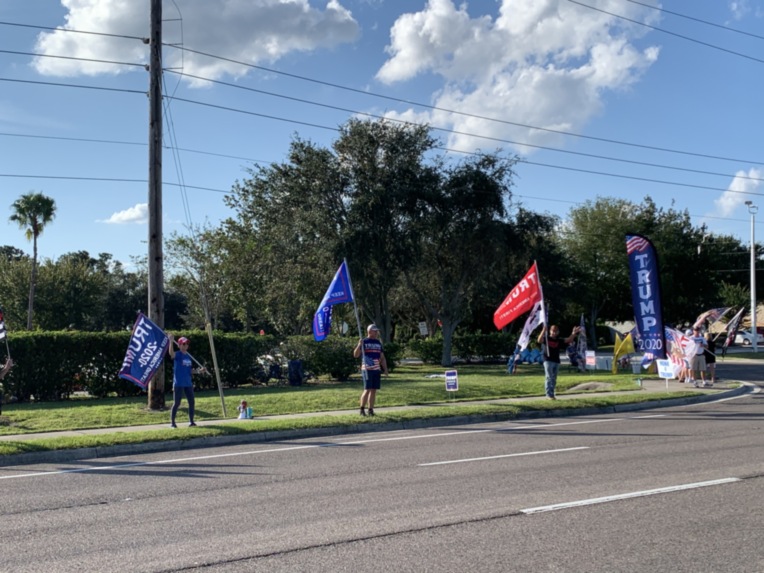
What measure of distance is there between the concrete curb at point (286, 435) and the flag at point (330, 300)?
3313 millimetres

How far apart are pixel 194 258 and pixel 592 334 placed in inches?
1105

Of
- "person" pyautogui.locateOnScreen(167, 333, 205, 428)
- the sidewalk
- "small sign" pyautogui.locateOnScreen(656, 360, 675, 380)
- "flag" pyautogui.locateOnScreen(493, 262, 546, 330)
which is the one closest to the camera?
the sidewalk

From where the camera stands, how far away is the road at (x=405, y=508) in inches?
208

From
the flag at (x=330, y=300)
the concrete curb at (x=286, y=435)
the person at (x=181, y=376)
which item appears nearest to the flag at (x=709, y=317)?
the concrete curb at (x=286, y=435)

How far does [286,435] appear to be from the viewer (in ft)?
41.1

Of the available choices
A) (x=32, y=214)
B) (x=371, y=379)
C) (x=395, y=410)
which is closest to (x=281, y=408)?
(x=395, y=410)

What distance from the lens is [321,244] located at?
1220 inches

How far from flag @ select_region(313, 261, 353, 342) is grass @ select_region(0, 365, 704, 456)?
1.76m

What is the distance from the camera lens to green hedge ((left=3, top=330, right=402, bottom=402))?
18062mm

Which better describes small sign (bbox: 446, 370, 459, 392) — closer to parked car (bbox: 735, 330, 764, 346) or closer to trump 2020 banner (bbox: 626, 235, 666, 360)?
trump 2020 banner (bbox: 626, 235, 666, 360)

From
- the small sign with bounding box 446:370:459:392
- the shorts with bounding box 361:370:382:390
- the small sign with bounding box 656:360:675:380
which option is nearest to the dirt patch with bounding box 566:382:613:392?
the small sign with bounding box 656:360:675:380

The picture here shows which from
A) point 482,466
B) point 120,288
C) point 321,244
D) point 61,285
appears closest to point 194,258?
point 61,285

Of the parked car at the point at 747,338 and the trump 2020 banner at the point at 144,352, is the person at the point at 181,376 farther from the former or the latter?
the parked car at the point at 747,338

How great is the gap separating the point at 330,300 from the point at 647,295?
295 inches
